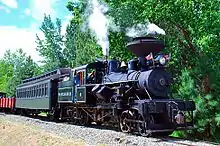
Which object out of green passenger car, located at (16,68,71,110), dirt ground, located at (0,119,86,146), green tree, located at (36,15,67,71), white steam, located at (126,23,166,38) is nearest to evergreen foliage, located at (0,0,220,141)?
white steam, located at (126,23,166,38)

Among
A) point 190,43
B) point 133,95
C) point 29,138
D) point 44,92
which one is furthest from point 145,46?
point 44,92

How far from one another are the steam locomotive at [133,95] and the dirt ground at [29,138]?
2.58 metres

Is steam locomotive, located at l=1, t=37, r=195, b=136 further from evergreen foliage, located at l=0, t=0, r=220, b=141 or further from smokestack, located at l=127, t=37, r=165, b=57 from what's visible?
evergreen foliage, located at l=0, t=0, r=220, b=141

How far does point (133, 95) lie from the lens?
527 inches

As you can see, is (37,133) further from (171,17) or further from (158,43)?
(171,17)

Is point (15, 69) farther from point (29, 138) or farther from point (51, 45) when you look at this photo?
point (29, 138)

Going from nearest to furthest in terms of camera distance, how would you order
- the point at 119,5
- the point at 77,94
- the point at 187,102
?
1. the point at 187,102
2. the point at 77,94
3. the point at 119,5

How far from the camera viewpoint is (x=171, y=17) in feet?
54.1

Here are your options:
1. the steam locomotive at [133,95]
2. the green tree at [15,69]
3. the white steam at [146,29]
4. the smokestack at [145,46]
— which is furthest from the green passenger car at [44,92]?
the green tree at [15,69]

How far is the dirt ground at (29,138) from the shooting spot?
1128cm

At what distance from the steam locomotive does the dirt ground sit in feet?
8.46

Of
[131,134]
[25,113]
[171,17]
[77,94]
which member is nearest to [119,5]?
[171,17]

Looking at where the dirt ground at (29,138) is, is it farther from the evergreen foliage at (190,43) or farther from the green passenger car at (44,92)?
the evergreen foliage at (190,43)

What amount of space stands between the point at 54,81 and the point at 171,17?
8068 millimetres
